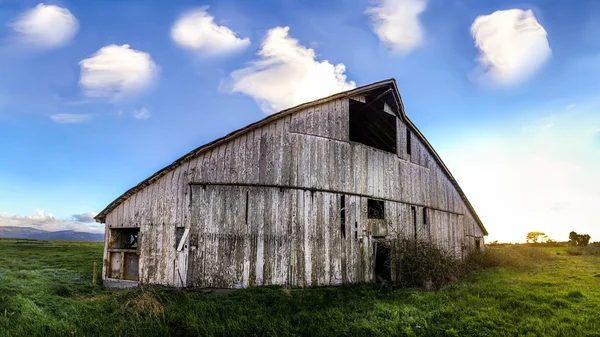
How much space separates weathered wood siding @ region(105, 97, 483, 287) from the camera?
483 inches

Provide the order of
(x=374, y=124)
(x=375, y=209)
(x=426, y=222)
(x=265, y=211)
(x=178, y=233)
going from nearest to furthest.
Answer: (x=178, y=233)
(x=265, y=211)
(x=375, y=209)
(x=374, y=124)
(x=426, y=222)

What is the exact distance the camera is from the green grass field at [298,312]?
8.20 meters

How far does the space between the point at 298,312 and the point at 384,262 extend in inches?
251

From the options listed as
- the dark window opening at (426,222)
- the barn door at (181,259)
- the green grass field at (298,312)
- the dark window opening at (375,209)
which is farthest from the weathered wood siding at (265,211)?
the dark window opening at (426,222)

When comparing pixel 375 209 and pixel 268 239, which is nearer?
pixel 268 239

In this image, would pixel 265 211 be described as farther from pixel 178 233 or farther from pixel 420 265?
pixel 420 265

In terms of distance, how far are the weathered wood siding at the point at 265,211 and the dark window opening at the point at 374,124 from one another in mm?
2196

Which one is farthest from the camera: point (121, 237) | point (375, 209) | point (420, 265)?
point (375, 209)

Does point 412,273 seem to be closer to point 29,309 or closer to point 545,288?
point 545,288

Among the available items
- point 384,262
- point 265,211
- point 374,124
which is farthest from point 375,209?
point 265,211

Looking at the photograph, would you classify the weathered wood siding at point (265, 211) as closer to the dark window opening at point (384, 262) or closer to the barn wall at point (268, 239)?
the barn wall at point (268, 239)

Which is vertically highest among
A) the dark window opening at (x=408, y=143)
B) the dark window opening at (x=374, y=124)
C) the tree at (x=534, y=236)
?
the dark window opening at (x=374, y=124)

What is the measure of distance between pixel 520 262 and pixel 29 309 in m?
23.8

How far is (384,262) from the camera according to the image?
14.9 metres
